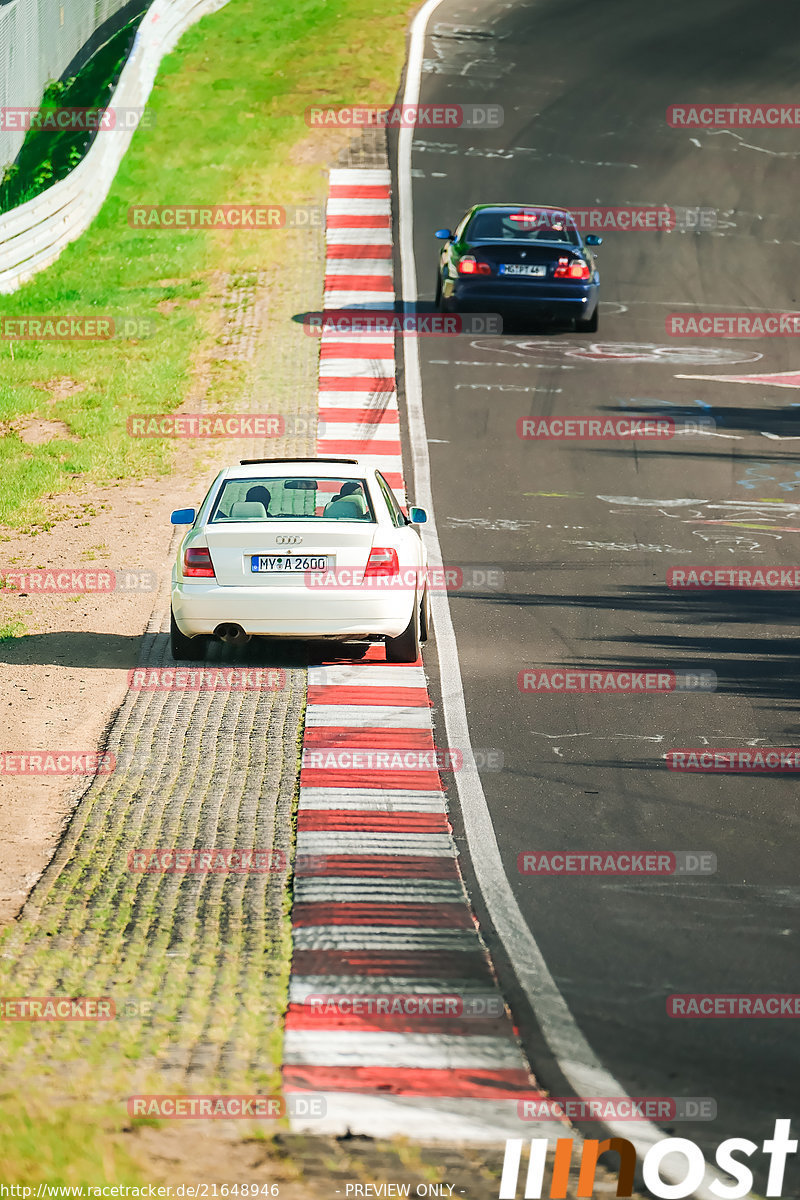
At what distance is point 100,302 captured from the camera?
2633 centimetres

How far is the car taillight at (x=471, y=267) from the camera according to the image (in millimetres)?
22969

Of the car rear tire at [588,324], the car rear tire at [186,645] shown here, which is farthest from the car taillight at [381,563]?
the car rear tire at [588,324]

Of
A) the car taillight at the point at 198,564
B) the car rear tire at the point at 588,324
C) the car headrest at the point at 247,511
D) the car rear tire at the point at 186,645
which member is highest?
the car headrest at the point at 247,511

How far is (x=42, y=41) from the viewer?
36312 mm

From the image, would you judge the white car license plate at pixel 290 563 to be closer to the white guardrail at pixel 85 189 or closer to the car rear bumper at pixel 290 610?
the car rear bumper at pixel 290 610

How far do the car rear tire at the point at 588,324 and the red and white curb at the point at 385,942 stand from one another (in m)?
12.3

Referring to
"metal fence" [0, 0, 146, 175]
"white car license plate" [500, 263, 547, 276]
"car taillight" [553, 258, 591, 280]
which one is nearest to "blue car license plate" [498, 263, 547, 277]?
"white car license plate" [500, 263, 547, 276]

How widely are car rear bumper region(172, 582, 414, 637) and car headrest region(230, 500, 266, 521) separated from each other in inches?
24.6

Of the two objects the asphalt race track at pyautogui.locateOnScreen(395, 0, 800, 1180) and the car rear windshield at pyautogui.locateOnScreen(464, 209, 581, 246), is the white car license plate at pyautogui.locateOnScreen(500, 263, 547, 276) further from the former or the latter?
the asphalt race track at pyautogui.locateOnScreen(395, 0, 800, 1180)

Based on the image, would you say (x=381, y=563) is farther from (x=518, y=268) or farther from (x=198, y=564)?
(x=518, y=268)

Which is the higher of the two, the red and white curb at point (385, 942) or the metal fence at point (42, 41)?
the metal fence at point (42, 41)

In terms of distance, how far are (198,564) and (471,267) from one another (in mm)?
12401

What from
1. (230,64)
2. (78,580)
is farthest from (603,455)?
(230,64)

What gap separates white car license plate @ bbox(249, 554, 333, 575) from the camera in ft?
38.4
